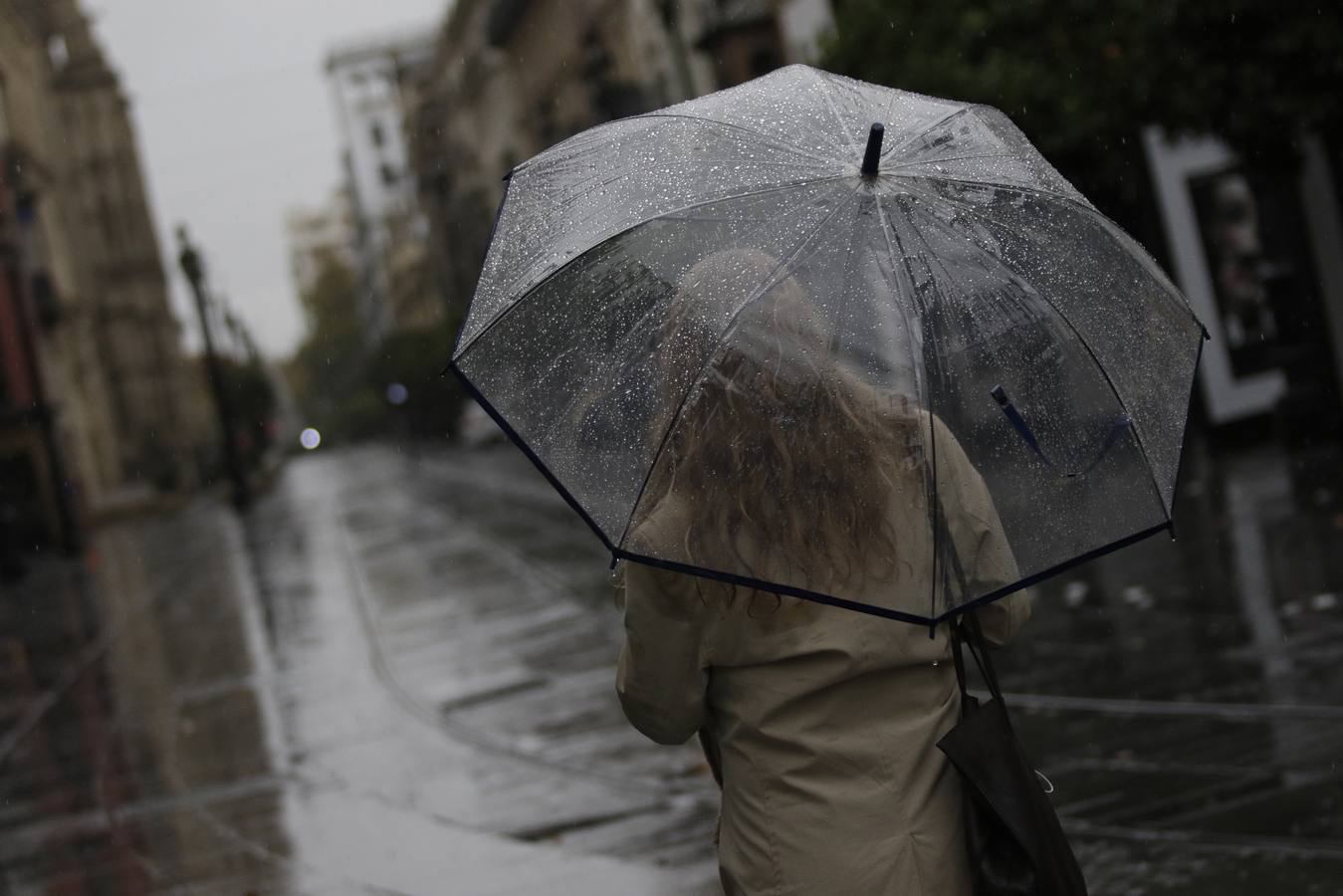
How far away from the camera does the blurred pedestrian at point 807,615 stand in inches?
98.0

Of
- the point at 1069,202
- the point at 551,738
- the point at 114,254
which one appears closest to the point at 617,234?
the point at 1069,202

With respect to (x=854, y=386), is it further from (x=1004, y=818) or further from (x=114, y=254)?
(x=114, y=254)

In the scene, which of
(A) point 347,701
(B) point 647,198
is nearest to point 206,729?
(A) point 347,701

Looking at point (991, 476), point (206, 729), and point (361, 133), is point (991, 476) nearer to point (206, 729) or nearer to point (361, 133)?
point (206, 729)

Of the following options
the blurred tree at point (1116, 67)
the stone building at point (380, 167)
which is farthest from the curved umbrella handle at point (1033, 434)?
the stone building at point (380, 167)

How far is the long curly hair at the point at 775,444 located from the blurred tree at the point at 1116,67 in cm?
1020

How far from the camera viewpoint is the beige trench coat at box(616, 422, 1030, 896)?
98.0 inches

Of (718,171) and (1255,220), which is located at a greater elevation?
(718,171)

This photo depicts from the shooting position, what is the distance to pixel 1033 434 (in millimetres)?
2803

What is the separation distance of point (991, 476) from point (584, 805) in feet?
14.0

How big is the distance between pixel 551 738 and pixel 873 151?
5918mm

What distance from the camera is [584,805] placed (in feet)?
22.0

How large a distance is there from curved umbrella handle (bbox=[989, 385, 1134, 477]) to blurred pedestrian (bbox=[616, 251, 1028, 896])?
182 millimetres

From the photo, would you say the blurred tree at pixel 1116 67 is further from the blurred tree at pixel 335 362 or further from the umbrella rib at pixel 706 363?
the blurred tree at pixel 335 362
